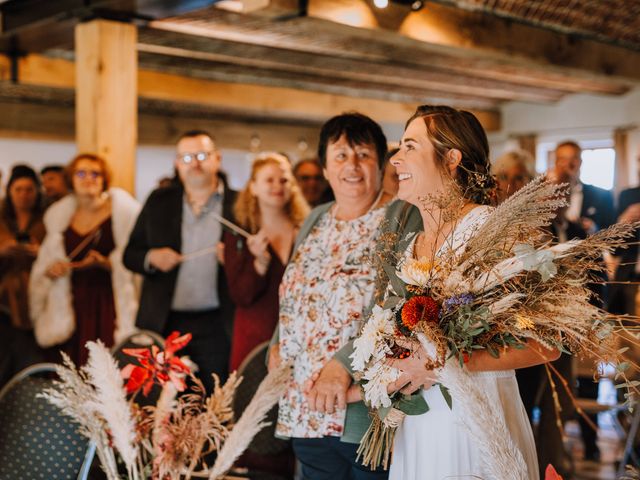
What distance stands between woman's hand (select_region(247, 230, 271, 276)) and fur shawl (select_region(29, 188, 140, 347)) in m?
1.02

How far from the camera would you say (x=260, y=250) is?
138 inches

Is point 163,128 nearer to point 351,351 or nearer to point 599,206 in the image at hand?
point 599,206

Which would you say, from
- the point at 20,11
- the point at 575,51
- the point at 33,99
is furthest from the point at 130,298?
the point at 33,99

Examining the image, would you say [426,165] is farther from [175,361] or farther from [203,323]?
[203,323]

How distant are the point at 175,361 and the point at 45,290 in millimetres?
2823

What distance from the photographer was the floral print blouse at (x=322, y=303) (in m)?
2.34

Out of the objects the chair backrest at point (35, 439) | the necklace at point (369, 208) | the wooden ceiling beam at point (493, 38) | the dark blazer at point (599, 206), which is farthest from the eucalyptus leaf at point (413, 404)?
the dark blazer at point (599, 206)

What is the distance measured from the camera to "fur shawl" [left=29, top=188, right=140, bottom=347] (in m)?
4.36

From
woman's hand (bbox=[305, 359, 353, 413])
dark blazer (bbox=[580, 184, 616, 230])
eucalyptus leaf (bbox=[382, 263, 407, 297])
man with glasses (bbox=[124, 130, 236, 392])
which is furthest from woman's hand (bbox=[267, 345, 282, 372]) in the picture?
dark blazer (bbox=[580, 184, 616, 230])

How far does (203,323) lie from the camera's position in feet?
12.2

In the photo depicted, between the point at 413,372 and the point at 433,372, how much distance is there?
0.14ft

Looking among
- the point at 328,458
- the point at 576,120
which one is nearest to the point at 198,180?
the point at 328,458

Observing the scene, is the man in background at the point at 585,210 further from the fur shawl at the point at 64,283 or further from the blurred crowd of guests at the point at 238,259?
the fur shawl at the point at 64,283

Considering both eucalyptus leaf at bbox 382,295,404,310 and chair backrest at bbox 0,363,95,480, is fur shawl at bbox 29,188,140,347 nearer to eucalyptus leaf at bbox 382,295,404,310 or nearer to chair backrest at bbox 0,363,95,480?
chair backrest at bbox 0,363,95,480
